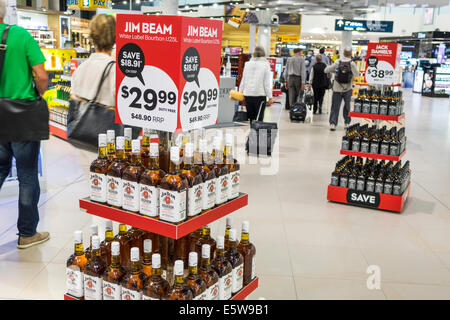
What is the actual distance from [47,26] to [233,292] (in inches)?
533

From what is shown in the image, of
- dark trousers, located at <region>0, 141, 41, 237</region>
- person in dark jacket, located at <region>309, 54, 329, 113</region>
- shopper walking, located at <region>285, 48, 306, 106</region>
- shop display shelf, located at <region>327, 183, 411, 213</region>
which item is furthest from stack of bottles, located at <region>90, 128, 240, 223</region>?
person in dark jacket, located at <region>309, 54, 329, 113</region>

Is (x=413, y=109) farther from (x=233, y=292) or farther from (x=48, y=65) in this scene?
(x=233, y=292)

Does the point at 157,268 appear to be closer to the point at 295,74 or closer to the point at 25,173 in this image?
the point at 25,173

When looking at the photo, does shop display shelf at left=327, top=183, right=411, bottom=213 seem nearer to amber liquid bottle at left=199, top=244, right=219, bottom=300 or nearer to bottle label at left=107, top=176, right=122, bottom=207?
amber liquid bottle at left=199, top=244, right=219, bottom=300

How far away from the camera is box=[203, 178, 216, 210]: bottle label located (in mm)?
2000

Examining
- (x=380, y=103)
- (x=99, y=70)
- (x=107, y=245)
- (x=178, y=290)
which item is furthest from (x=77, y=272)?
(x=380, y=103)

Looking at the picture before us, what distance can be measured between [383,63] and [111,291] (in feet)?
14.6

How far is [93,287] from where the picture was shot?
2.05 meters

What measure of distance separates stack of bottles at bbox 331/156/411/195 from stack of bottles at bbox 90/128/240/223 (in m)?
3.00

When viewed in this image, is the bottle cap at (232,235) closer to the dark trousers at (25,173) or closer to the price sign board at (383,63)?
the dark trousers at (25,173)

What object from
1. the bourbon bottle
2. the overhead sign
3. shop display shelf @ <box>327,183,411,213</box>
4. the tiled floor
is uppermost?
the overhead sign

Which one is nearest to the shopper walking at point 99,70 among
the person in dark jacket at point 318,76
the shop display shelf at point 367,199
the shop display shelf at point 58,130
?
the shop display shelf at point 367,199

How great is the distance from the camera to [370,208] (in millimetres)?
4891

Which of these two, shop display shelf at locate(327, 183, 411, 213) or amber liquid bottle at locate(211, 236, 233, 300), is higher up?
amber liquid bottle at locate(211, 236, 233, 300)
